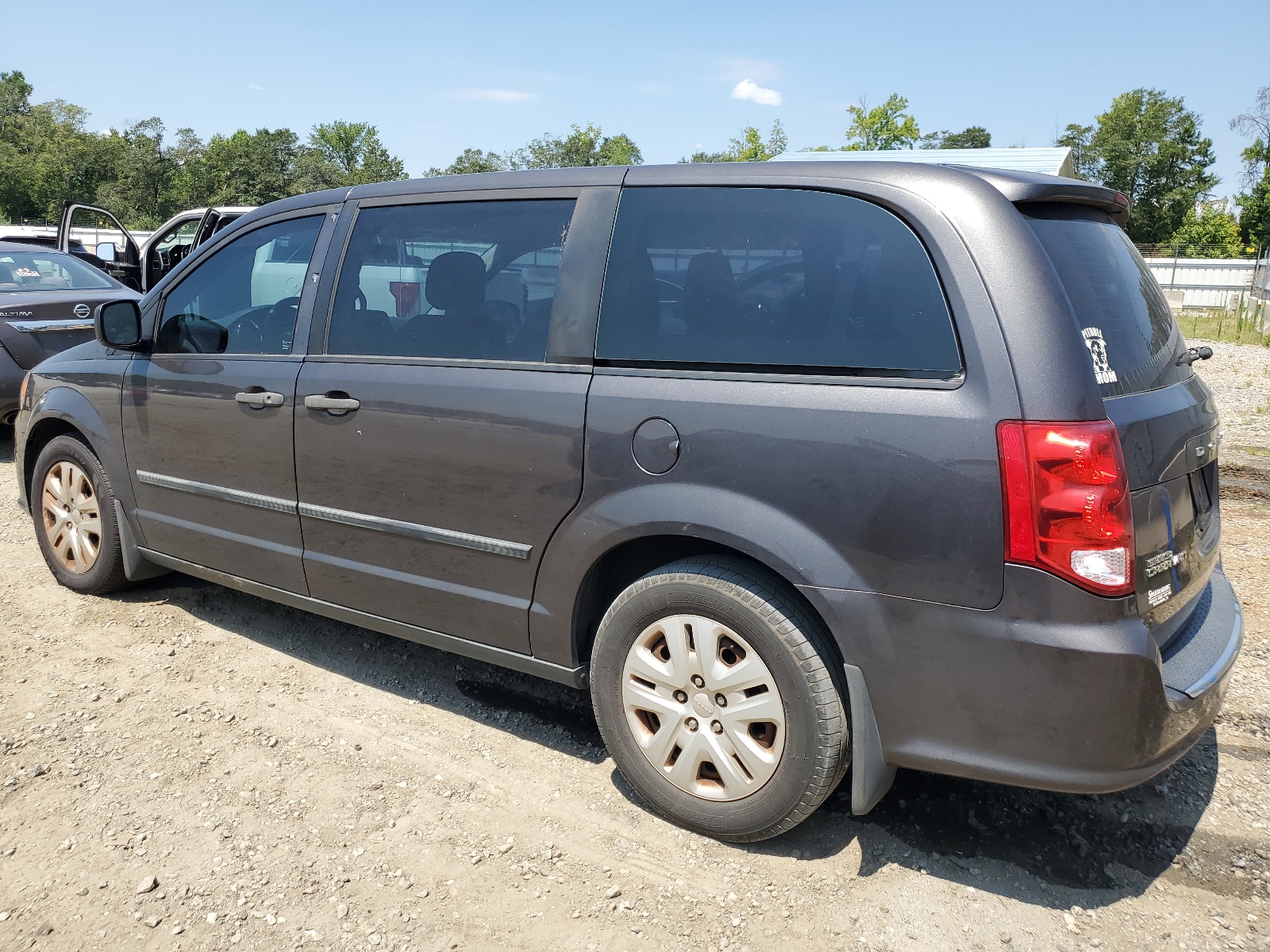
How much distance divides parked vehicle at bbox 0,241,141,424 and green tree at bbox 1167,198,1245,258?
141 feet

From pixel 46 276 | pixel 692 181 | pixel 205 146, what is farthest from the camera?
pixel 205 146

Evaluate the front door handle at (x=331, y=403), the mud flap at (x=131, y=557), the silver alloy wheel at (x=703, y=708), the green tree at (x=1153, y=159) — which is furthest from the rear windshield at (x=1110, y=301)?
the green tree at (x=1153, y=159)

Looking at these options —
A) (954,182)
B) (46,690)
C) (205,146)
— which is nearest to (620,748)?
(954,182)

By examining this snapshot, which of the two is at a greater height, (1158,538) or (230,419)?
(230,419)

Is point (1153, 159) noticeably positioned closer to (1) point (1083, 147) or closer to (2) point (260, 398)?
(1) point (1083, 147)

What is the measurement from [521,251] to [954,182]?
137 centimetres

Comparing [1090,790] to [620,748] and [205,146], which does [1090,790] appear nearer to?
[620,748]

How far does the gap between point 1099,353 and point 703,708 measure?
139 centimetres

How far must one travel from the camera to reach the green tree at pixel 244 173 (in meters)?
75.2

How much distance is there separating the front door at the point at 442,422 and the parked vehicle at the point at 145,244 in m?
7.08

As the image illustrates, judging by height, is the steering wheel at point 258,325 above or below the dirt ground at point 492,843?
above

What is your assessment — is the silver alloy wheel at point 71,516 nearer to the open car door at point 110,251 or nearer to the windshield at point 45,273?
the windshield at point 45,273

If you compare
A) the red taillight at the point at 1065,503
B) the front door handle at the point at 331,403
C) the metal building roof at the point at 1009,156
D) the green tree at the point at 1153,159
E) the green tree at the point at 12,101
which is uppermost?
the green tree at the point at 12,101

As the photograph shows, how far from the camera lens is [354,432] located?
131 inches
